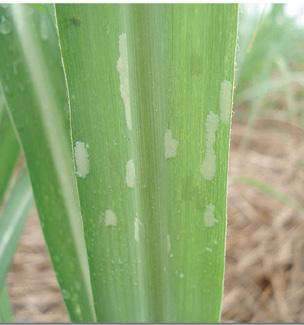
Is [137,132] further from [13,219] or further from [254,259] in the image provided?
[254,259]

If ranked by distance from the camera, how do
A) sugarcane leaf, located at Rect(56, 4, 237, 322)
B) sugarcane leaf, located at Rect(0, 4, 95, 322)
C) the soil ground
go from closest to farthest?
1. sugarcane leaf, located at Rect(56, 4, 237, 322)
2. sugarcane leaf, located at Rect(0, 4, 95, 322)
3. the soil ground

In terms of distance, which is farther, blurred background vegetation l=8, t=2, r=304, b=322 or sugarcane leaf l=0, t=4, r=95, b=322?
blurred background vegetation l=8, t=2, r=304, b=322

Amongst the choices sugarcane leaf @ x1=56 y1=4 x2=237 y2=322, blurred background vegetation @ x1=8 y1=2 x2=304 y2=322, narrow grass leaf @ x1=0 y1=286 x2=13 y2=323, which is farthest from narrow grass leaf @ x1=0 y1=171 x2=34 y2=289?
blurred background vegetation @ x1=8 y1=2 x2=304 y2=322

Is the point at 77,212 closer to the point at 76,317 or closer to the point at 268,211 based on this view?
the point at 76,317

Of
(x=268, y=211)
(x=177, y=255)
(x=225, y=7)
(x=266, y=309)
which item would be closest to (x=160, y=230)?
(x=177, y=255)

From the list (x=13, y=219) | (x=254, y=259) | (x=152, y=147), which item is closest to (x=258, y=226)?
(x=254, y=259)

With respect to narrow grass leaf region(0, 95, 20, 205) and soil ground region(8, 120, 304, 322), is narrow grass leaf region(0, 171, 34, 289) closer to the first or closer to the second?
narrow grass leaf region(0, 95, 20, 205)

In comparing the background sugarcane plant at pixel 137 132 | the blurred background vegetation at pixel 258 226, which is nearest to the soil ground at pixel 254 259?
the blurred background vegetation at pixel 258 226
